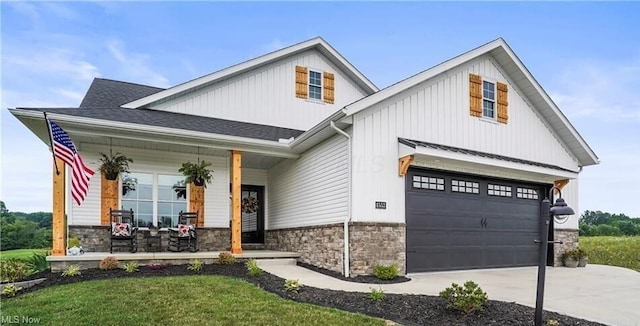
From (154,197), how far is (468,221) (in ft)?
27.3

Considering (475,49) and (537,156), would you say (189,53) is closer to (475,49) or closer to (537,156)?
(475,49)

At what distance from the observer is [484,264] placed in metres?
11.2

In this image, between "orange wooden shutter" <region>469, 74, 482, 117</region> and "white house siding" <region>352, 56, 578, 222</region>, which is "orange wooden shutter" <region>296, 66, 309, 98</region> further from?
"orange wooden shutter" <region>469, 74, 482, 117</region>

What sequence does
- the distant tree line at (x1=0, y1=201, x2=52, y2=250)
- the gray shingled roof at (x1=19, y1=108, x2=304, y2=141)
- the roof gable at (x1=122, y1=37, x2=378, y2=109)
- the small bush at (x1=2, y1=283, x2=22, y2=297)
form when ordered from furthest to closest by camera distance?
the distant tree line at (x1=0, y1=201, x2=52, y2=250), the roof gable at (x1=122, y1=37, x2=378, y2=109), the gray shingled roof at (x1=19, y1=108, x2=304, y2=141), the small bush at (x1=2, y1=283, x2=22, y2=297)

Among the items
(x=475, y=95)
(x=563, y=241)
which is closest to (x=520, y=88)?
(x=475, y=95)

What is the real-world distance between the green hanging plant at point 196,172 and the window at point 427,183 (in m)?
5.50

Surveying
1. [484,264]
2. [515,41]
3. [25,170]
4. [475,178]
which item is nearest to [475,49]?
[515,41]

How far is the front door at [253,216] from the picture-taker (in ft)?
46.9

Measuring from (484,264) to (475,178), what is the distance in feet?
7.26

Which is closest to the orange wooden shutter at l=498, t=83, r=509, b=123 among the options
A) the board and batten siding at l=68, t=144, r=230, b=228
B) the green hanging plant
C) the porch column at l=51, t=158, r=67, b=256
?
the board and batten siding at l=68, t=144, r=230, b=228

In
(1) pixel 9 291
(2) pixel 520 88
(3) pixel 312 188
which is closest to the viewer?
(1) pixel 9 291

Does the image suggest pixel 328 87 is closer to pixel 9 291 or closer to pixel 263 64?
pixel 263 64

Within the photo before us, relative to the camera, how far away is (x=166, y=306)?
610 cm

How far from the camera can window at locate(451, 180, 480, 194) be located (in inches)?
424
